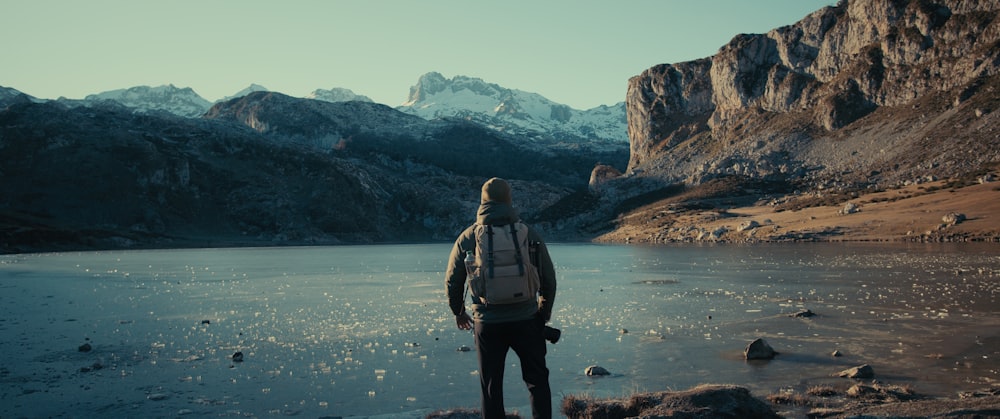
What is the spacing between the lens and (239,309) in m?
33.6

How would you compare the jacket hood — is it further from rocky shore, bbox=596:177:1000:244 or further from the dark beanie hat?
rocky shore, bbox=596:177:1000:244

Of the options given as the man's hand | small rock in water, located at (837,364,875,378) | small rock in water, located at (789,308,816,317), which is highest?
the man's hand

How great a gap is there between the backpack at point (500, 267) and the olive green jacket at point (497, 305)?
15cm

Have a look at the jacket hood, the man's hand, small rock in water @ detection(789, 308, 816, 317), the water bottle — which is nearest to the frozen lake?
small rock in water @ detection(789, 308, 816, 317)

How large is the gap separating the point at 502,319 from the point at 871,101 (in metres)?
179

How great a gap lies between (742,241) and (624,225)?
175 ft

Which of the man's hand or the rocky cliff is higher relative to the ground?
the rocky cliff

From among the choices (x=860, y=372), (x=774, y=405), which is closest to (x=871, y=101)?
(x=860, y=372)

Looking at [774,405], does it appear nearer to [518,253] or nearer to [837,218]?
[518,253]

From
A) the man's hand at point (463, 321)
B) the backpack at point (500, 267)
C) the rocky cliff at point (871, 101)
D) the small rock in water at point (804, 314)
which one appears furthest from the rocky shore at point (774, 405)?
the rocky cliff at point (871, 101)

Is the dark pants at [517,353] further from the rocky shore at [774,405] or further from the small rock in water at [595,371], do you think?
the small rock in water at [595,371]

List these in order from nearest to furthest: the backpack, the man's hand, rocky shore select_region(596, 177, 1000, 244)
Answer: the backpack
the man's hand
rocky shore select_region(596, 177, 1000, 244)

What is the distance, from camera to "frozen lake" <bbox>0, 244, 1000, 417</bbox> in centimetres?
1503

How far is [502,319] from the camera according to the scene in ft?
30.1
